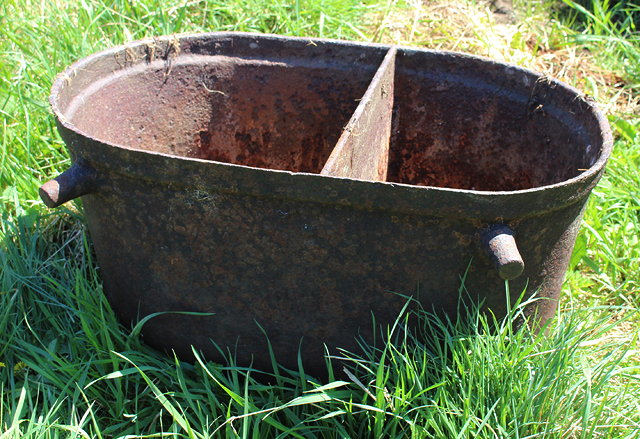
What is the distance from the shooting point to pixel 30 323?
230 cm

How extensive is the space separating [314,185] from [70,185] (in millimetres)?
713

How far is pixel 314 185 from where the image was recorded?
5.50ft

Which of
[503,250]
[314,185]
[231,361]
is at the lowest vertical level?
[231,361]

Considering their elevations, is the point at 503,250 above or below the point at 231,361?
above

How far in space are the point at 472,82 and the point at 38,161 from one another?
195 centimetres

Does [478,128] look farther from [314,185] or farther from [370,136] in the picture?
[314,185]

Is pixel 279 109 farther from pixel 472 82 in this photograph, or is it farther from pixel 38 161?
pixel 38 161

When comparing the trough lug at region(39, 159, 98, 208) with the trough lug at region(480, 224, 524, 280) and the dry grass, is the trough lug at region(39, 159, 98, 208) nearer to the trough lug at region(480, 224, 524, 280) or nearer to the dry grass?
the trough lug at region(480, 224, 524, 280)

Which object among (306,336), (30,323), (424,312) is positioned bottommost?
(30,323)

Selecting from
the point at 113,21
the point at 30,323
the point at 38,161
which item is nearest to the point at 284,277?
the point at 30,323

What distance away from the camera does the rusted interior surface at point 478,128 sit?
2.33 m

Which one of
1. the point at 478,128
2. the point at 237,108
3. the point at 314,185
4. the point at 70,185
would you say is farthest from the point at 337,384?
the point at 237,108

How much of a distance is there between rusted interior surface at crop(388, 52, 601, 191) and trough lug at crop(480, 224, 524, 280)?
2.01 ft

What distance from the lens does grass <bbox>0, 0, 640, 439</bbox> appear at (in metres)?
1.80
